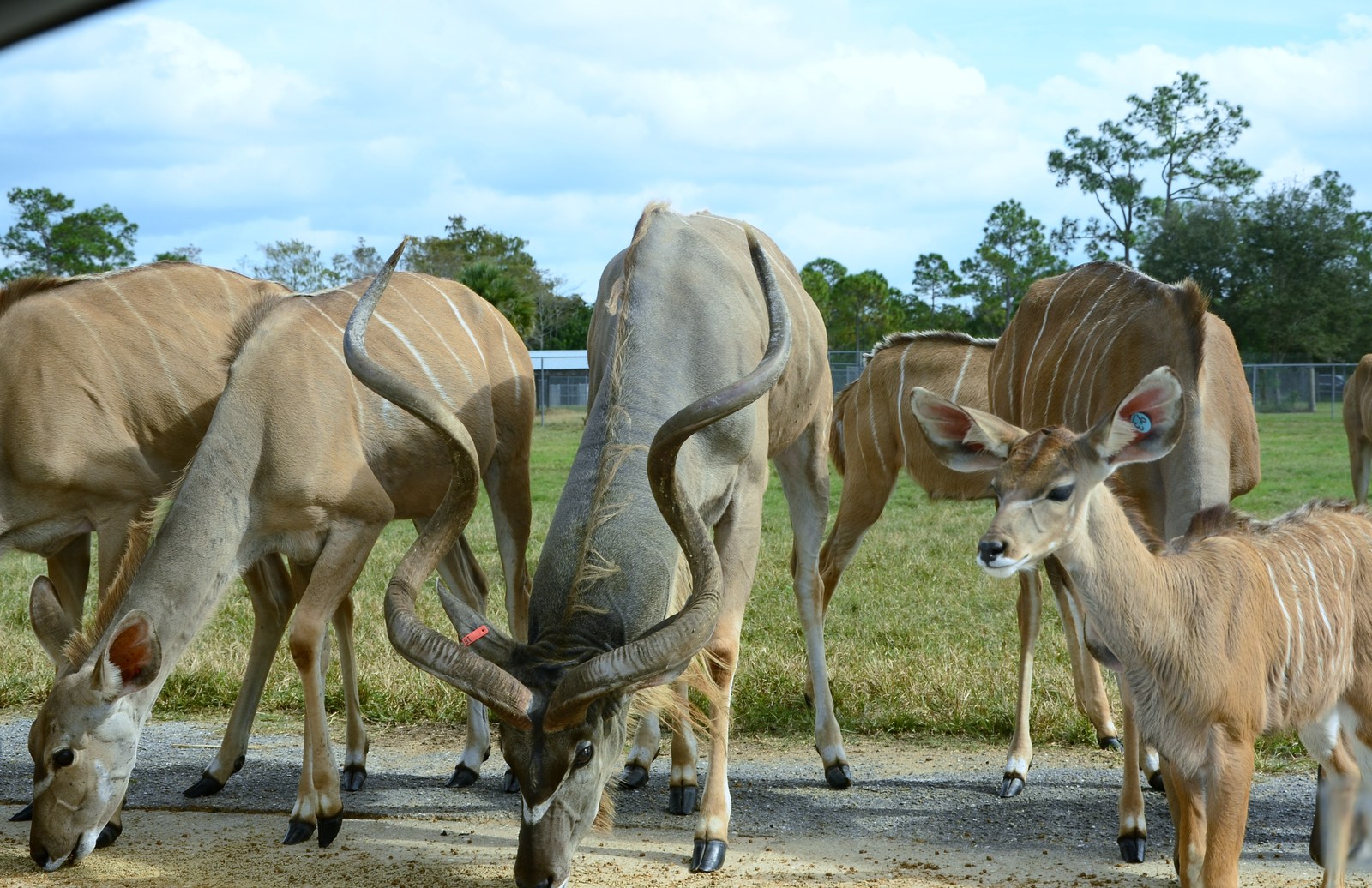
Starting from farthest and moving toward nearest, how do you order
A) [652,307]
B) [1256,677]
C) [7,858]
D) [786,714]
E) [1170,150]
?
[1170,150] → [786,714] → [652,307] → [7,858] → [1256,677]

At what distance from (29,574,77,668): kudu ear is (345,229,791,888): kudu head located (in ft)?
5.58

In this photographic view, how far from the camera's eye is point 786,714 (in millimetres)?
6449

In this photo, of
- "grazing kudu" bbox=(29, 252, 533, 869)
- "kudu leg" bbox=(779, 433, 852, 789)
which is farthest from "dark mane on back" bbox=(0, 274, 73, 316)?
"kudu leg" bbox=(779, 433, 852, 789)

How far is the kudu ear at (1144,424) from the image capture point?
3.96 m

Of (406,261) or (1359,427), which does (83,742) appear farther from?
(406,261)

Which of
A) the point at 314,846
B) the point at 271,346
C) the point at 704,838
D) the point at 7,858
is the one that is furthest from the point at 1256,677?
the point at 7,858

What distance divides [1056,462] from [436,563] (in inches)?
80.1

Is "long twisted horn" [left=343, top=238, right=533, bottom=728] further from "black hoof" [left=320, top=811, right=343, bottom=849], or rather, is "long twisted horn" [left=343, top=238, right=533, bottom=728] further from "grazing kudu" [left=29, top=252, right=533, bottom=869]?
"black hoof" [left=320, top=811, right=343, bottom=849]

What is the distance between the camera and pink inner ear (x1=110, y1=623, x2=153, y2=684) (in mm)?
4418

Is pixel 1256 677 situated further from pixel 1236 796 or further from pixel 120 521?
pixel 120 521

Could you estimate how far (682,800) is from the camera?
17.5 feet

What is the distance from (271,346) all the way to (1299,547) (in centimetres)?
402

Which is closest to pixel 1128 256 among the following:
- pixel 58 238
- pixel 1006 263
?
pixel 1006 263

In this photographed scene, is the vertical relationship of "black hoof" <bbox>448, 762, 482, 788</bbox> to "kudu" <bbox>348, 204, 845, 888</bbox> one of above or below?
below
